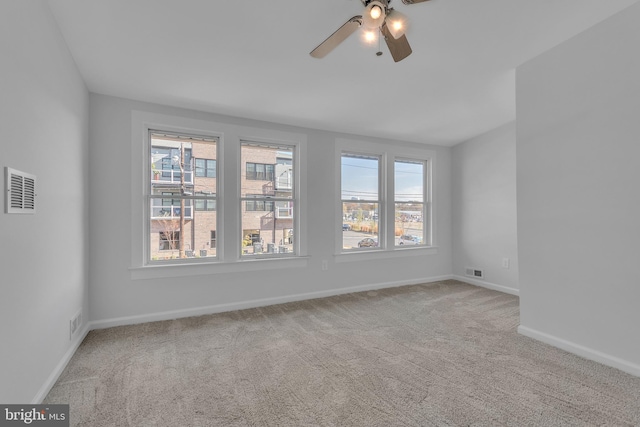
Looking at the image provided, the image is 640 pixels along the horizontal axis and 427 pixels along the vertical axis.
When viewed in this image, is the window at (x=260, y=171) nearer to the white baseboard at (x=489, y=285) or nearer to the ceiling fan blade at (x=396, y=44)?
the ceiling fan blade at (x=396, y=44)

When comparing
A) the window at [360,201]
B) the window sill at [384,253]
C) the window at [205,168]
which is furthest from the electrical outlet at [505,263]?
the window at [205,168]

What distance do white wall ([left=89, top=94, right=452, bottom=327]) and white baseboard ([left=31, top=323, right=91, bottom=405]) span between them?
0.93 ft

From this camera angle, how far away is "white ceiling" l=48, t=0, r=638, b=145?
207cm

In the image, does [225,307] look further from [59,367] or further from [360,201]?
[360,201]

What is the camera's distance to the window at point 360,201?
4309 millimetres

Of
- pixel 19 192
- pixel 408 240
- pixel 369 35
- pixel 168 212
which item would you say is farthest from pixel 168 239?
pixel 408 240

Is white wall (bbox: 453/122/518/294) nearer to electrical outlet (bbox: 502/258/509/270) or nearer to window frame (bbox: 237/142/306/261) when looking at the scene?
electrical outlet (bbox: 502/258/509/270)

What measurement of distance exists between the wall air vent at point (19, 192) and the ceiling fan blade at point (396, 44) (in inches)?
86.1

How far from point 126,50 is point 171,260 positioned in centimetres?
205

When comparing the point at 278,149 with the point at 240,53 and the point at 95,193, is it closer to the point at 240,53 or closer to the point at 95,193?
the point at 240,53

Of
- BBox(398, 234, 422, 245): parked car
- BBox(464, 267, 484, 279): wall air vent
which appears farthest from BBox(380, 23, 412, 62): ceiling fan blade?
BBox(464, 267, 484, 279): wall air vent

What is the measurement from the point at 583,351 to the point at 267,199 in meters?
3.39

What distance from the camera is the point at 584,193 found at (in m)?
2.40

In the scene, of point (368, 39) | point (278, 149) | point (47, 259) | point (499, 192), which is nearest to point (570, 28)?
point (368, 39)
